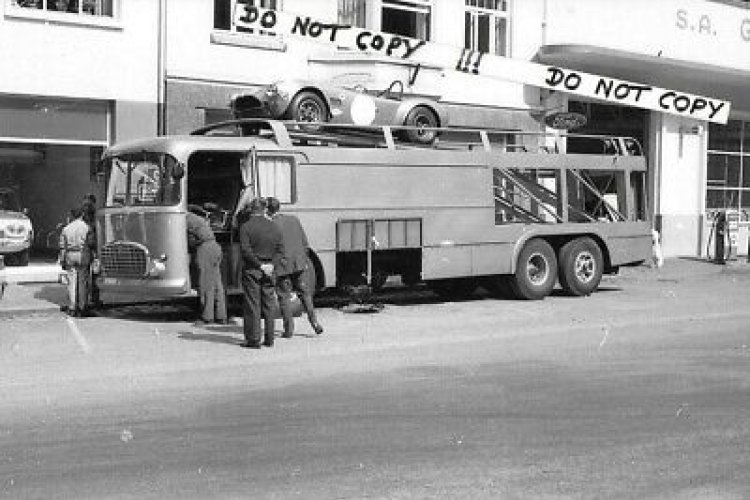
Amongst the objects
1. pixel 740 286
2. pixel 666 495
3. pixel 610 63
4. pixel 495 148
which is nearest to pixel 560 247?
pixel 495 148

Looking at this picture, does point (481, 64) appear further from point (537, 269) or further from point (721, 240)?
point (721, 240)

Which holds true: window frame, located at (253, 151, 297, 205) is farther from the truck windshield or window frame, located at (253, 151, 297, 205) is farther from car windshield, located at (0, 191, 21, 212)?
car windshield, located at (0, 191, 21, 212)

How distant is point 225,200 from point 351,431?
813 cm

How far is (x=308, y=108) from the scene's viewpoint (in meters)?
16.7

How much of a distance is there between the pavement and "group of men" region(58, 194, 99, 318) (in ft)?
2.09

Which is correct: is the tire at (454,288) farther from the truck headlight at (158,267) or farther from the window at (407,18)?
the window at (407,18)

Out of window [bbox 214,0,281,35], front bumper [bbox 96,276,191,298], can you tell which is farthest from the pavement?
window [bbox 214,0,281,35]

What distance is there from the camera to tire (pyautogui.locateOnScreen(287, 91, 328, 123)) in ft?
54.1

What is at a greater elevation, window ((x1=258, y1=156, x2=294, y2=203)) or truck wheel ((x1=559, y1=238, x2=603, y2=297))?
window ((x1=258, y1=156, x2=294, y2=203))

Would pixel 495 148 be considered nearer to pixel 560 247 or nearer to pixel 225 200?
pixel 560 247

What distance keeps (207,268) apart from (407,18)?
11.3 m

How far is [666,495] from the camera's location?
5805 mm

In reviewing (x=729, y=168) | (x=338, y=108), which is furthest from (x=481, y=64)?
(x=729, y=168)

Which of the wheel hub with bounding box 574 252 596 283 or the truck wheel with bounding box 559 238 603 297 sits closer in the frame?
the truck wheel with bounding box 559 238 603 297
